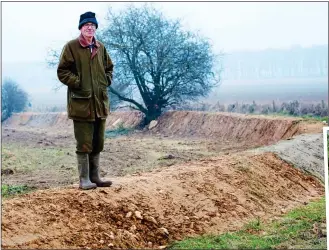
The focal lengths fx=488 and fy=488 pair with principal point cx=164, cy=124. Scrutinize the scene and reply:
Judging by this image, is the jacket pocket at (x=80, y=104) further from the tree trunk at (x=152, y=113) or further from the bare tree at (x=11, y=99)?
the bare tree at (x=11, y=99)

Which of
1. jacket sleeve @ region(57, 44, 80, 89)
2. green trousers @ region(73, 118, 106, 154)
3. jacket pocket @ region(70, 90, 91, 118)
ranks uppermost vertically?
jacket sleeve @ region(57, 44, 80, 89)

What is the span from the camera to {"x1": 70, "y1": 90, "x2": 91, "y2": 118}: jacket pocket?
18.4 ft

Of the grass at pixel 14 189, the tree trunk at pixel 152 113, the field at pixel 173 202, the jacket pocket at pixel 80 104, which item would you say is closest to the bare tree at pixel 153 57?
the tree trunk at pixel 152 113

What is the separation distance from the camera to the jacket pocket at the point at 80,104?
18.4 ft

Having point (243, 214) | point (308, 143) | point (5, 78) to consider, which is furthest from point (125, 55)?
point (5, 78)

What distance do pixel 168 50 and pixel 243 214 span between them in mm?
16717

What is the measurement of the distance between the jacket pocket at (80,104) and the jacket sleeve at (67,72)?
92mm

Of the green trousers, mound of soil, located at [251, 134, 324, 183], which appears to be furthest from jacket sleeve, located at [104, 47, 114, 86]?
mound of soil, located at [251, 134, 324, 183]

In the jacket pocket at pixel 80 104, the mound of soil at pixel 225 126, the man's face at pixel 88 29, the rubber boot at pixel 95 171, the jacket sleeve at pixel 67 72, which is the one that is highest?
the man's face at pixel 88 29

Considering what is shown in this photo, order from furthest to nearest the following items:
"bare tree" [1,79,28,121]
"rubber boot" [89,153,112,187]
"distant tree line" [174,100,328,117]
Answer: "bare tree" [1,79,28,121] < "distant tree line" [174,100,328,117] < "rubber boot" [89,153,112,187]

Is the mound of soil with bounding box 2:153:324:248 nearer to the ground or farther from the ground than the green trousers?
nearer to the ground

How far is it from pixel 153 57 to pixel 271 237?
59.2 feet

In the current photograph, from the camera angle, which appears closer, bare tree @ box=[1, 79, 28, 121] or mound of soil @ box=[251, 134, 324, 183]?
mound of soil @ box=[251, 134, 324, 183]

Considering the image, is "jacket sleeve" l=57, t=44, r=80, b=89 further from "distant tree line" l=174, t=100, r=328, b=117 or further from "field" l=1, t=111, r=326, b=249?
"distant tree line" l=174, t=100, r=328, b=117
